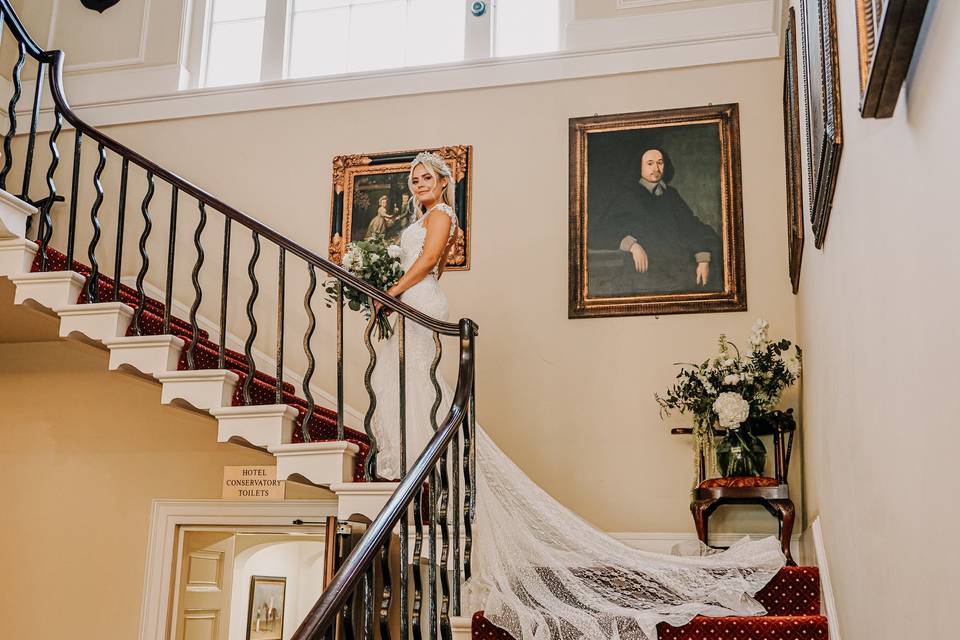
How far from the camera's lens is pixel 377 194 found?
6.58 metres

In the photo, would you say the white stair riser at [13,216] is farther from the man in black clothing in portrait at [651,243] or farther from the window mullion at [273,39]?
the man in black clothing in portrait at [651,243]

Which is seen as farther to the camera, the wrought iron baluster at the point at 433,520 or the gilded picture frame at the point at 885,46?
the wrought iron baluster at the point at 433,520

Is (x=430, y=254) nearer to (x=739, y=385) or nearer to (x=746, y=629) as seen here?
(x=739, y=385)

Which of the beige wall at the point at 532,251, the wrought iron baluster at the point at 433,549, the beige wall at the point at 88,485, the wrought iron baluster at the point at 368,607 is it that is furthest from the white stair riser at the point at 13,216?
the wrought iron baluster at the point at 368,607

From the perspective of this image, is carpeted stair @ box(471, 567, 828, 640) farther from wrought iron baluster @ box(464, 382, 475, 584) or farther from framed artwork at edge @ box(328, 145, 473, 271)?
framed artwork at edge @ box(328, 145, 473, 271)

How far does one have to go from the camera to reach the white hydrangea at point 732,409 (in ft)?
16.5

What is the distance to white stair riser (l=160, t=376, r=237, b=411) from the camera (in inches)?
191

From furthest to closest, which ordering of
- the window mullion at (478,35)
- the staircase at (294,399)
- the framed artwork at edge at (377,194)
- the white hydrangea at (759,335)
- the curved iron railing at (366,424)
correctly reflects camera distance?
the window mullion at (478,35) < the framed artwork at edge at (377,194) < the white hydrangea at (759,335) < the staircase at (294,399) < the curved iron railing at (366,424)

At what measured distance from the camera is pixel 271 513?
626 cm

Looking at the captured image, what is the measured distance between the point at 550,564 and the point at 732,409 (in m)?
1.53

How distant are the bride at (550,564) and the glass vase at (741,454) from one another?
907 millimetres

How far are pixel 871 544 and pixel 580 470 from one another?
11.4 feet

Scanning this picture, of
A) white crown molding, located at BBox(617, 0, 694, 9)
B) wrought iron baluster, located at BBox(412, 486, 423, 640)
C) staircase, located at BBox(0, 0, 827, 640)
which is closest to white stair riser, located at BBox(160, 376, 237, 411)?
staircase, located at BBox(0, 0, 827, 640)

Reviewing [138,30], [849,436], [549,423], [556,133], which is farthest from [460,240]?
[849,436]
